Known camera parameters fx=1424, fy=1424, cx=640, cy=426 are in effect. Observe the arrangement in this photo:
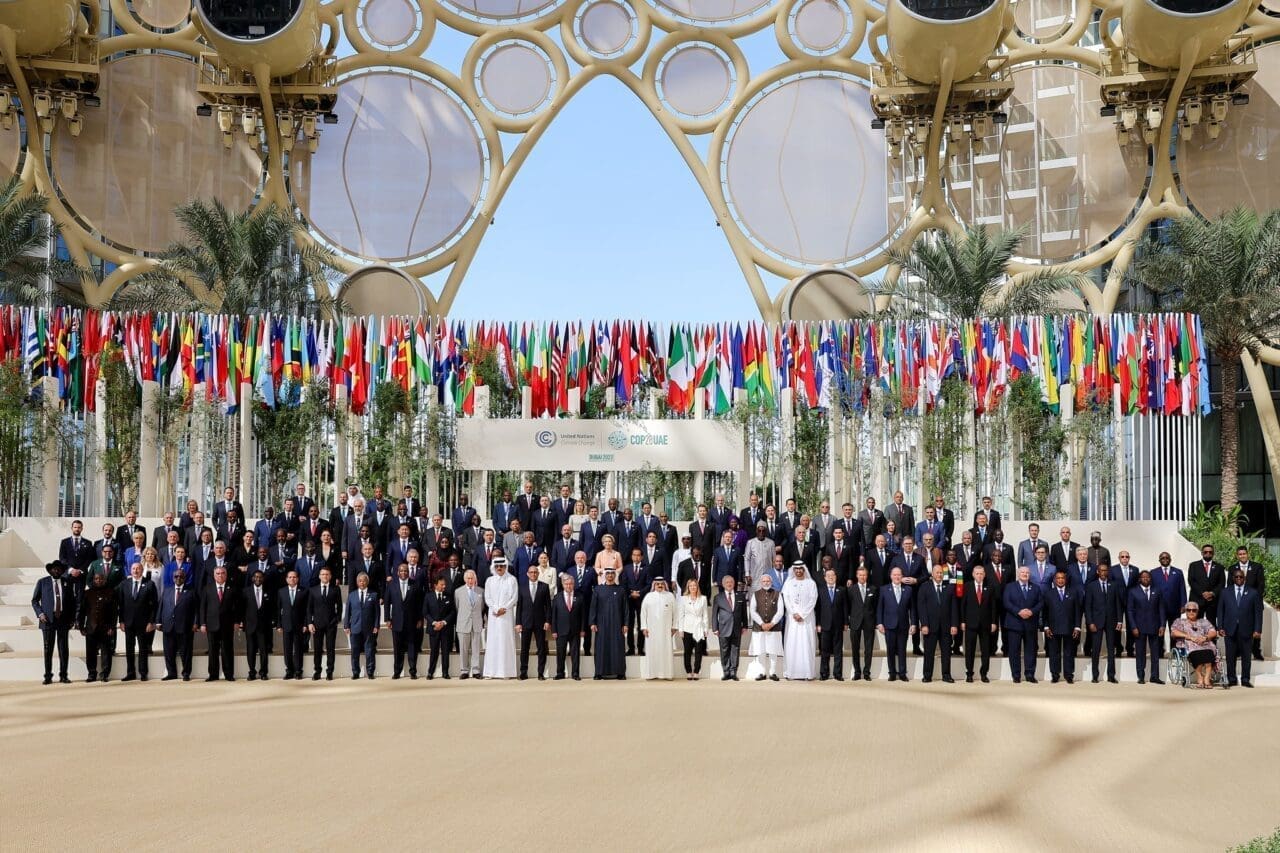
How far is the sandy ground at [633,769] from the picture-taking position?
7.16 meters

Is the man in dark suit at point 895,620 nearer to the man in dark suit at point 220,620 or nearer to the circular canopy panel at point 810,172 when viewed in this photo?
the man in dark suit at point 220,620

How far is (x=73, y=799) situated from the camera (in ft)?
26.1

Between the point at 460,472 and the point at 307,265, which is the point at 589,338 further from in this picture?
the point at 307,265

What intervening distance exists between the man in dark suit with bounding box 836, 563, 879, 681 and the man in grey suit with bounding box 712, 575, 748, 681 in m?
1.13

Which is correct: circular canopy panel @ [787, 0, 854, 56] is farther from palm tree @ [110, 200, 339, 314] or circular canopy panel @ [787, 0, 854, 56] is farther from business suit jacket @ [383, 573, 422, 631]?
business suit jacket @ [383, 573, 422, 631]

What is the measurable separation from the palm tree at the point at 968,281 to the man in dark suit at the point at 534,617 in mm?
11108

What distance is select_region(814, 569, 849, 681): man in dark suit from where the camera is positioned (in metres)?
14.6

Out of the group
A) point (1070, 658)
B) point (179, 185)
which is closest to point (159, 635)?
point (1070, 658)

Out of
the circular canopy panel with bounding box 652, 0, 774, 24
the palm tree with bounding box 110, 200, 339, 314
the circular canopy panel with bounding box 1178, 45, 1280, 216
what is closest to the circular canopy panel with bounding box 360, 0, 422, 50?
the circular canopy panel with bounding box 652, 0, 774, 24

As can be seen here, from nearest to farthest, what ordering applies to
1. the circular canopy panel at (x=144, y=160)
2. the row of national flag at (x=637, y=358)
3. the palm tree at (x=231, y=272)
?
the row of national flag at (x=637, y=358), the palm tree at (x=231, y=272), the circular canopy panel at (x=144, y=160)

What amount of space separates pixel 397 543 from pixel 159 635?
3.19 meters

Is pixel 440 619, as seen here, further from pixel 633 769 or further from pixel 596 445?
pixel 596 445

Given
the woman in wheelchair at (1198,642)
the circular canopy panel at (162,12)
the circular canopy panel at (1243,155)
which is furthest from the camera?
the circular canopy panel at (162,12)

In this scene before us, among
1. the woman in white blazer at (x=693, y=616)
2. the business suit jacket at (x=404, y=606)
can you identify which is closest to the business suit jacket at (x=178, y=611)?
the business suit jacket at (x=404, y=606)
